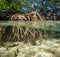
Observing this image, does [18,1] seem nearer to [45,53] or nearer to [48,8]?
[48,8]

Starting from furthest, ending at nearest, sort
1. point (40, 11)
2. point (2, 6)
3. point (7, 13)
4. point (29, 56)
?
point (40, 11), point (7, 13), point (2, 6), point (29, 56)

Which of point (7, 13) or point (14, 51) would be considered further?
point (7, 13)

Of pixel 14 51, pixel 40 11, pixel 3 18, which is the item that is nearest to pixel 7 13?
pixel 3 18

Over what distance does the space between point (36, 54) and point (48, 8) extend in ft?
45.7

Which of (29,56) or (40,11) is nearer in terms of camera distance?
(29,56)

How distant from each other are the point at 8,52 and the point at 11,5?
36.0 ft

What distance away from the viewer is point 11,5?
14.5 meters

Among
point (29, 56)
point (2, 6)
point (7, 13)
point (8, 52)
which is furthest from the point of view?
point (7, 13)

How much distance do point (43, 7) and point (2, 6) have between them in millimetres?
A: 3961

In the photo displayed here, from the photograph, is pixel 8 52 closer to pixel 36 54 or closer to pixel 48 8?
pixel 36 54

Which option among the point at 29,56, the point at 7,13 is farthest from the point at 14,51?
→ the point at 7,13

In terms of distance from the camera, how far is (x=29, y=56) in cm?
348

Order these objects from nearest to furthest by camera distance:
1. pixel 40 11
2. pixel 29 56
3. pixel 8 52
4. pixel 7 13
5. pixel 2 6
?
pixel 29 56 → pixel 8 52 → pixel 2 6 → pixel 7 13 → pixel 40 11

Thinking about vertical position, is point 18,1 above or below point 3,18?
above
